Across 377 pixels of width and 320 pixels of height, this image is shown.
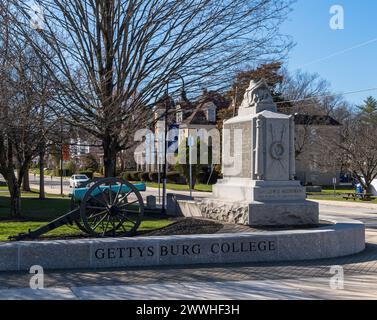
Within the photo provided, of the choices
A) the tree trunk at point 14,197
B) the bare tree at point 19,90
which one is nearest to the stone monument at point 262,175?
the bare tree at point 19,90

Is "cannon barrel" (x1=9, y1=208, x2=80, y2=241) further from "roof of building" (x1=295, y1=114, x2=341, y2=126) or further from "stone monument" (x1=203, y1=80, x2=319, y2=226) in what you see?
"roof of building" (x1=295, y1=114, x2=341, y2=126)

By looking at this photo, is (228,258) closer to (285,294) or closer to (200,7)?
(285,294)

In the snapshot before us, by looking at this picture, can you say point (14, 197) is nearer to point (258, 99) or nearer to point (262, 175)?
point (258, 99)

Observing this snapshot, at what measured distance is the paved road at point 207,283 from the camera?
22.8 feet

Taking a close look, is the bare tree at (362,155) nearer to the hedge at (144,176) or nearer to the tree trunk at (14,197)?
the hedge at (144,176)

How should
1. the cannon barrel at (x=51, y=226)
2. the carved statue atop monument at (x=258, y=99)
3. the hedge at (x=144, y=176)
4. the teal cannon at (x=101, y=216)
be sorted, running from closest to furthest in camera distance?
the cannon barrel at (x=51, y=226) → the teal cannon at (x=101, y=216) → the carved statue atop monument at (x=258, y=99) → the hedge at (x=144, y=176)

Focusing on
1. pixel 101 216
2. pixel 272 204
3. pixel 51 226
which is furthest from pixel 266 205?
pixel 51 226

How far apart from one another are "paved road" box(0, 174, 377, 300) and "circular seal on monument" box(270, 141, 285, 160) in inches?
126

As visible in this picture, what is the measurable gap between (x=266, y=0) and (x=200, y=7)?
167cm

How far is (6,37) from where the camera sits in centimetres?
1240

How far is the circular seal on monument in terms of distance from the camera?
12258mm

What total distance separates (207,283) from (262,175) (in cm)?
481

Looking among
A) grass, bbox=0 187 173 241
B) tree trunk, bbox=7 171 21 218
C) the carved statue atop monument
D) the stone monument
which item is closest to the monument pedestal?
the stone monument

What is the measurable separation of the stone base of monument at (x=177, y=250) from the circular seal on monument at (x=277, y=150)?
2353 mm
